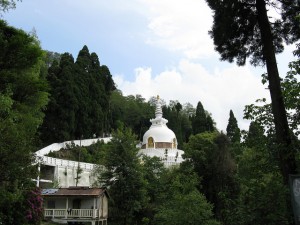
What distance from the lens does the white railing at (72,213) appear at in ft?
76.2

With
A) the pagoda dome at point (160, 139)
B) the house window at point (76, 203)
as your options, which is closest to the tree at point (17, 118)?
the house window at point (76, 203)

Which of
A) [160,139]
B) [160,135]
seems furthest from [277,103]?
[160,135]

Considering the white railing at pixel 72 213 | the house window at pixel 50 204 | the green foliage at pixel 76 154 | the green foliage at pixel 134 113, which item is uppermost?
the green foliage at pixel 134 113

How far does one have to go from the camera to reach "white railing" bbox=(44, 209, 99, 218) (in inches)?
914

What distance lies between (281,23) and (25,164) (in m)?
8.52

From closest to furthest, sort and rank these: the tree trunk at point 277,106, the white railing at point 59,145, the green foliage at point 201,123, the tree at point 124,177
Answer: the tree trunk at point 277,106, the tree at point 124,177, the white railing at point 59,145, the green foliage at point 201,123

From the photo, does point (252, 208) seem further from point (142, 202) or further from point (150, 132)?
point (150, 132)

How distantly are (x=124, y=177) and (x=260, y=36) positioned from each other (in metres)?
15.0

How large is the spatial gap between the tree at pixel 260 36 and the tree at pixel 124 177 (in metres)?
14.2

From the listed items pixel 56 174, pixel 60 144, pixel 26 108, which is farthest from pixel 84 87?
pixel 26 108

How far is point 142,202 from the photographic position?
945 inches

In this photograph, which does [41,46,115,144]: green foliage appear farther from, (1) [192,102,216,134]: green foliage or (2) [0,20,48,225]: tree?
(2) [0,20,48,225]: tree

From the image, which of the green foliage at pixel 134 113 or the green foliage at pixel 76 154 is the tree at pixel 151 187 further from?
the green foliage at pixel 134 113

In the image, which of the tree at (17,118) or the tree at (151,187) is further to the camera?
the tree at (151,187)
